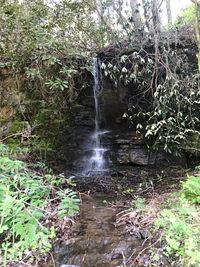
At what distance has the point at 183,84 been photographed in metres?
6.86

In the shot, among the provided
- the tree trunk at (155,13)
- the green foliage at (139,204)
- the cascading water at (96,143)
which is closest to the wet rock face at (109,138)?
the cascading water at (96,143)

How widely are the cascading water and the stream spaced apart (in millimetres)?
2853

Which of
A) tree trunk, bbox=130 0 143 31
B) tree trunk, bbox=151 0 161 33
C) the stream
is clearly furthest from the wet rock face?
the stream

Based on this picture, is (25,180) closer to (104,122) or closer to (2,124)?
(2,124)

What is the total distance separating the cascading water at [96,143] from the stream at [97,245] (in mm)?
2853

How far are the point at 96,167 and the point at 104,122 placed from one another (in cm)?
133

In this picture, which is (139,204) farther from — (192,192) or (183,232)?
(183,232)

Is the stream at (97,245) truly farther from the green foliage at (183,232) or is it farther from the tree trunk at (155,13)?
the tree trunk at (155,13)

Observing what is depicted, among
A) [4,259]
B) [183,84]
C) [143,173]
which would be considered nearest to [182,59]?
[183,84]

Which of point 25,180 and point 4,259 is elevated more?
point 25,180

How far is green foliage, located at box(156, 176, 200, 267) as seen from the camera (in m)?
2.90

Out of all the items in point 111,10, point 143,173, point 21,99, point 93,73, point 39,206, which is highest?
point 111,10

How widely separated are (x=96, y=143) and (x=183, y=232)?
4849 mm

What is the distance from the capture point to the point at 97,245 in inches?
140
